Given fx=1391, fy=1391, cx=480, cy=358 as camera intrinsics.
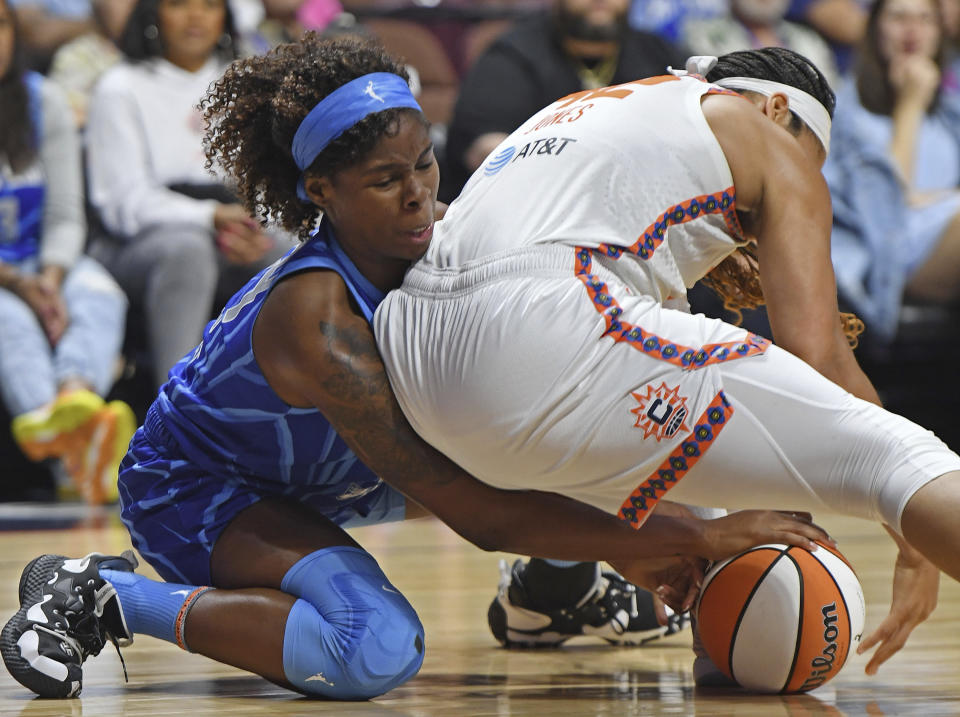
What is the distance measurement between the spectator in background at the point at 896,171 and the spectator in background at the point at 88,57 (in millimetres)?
2976

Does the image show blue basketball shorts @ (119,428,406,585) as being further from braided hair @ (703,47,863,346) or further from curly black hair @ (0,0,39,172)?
curly black hair @ (0,0,39,172)

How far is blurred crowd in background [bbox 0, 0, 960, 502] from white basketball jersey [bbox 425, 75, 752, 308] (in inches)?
124

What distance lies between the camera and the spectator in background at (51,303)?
4.90 meters

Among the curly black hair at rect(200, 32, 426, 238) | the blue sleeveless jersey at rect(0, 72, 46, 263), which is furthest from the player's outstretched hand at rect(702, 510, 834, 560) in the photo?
the blue sleeveless jersey at rect(0, 72, 46, 263)

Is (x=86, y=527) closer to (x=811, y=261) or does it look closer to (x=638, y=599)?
(x=638, y=599)

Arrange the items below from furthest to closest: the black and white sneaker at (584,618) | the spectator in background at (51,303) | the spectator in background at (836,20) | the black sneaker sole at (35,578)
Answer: the spectator in background at (836,20), the spectator in background at (51,303), the black and white sneaker at (584,618), the black sneaker sole at (35,578)

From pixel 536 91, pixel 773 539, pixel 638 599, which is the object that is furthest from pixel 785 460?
pixel 536 91

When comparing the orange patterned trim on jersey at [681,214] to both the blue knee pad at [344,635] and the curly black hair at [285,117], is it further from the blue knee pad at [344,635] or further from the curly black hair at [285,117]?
the blue knee pad at [344,635]

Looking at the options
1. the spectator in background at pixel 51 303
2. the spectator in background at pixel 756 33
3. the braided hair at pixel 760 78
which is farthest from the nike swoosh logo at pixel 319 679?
the spectator in background at pixel 756 33

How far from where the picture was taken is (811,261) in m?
1.81

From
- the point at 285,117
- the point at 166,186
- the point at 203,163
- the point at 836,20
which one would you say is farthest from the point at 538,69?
the point at 285,117

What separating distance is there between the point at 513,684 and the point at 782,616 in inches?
17.1

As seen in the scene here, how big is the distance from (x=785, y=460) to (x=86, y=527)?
10.1 feet

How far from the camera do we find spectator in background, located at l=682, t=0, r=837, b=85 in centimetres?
612
